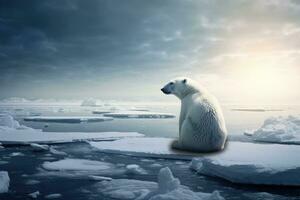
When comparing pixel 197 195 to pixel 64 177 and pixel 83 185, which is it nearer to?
pixel 83 185

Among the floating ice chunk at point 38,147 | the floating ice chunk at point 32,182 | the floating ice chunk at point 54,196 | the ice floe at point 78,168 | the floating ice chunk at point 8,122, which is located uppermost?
the floating ice chunk at point 8,122

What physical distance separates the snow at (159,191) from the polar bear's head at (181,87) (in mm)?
4306

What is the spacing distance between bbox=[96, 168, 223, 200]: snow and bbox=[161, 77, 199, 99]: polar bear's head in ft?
14.1

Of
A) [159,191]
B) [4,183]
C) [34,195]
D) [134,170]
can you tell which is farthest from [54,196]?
[134,170]

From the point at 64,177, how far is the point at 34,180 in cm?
52

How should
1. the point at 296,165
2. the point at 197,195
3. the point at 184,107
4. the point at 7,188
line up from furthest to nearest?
the point at 184,107, the point at 296,165, the point at 7,188, the point at 197,195

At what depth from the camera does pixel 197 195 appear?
4805 mm

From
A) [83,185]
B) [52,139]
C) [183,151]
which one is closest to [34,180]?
[83,185]

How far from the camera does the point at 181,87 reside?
31.5 feet

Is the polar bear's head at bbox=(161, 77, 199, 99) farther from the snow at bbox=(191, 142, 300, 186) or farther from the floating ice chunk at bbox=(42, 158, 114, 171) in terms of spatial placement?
the floating ice chunk at bbox=(42, 158, 114, 171)

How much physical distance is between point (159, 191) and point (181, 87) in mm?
5094

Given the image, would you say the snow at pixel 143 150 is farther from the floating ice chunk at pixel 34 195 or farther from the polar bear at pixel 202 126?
the floating ice chunk at pixel 34 195

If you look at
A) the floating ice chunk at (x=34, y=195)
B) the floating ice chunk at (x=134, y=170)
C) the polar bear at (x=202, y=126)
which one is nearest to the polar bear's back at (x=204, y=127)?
the polar bear at (x=202, y=126)

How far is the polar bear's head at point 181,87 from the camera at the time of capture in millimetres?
9438
